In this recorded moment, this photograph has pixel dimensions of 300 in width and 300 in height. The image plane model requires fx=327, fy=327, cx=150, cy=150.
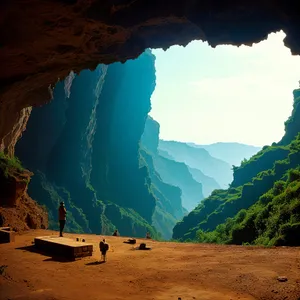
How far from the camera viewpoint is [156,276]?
356 inches

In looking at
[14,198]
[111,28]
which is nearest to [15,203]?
[14,198]

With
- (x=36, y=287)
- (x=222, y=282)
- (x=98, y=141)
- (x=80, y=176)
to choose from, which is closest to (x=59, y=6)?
(x=36, y=287)

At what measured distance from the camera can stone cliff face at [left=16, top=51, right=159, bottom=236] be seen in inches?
2549

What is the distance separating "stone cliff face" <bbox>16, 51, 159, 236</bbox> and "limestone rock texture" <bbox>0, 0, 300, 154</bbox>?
48096 mm

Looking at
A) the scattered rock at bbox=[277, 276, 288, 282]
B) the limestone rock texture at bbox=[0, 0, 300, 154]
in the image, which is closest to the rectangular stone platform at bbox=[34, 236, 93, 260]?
the scattered rock at bbox=[277, 276, 288, 282]

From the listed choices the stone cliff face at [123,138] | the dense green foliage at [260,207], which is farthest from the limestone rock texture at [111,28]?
the stone cliff face at [123,138]

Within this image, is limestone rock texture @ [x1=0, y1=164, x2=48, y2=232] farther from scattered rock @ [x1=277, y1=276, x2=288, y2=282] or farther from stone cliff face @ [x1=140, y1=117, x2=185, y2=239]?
stone cliff face @ [x1=140, y1=117, x2=185, y2=239]

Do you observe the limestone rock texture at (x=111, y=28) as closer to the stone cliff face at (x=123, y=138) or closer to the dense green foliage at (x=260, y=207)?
the dense green foliage at (x=260, y=207)

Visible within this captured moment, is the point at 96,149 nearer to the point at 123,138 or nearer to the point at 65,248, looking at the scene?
the point at 123,138

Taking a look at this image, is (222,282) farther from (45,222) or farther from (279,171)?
(279,171)

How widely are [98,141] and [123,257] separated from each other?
78217mm

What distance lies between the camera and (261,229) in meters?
24.0

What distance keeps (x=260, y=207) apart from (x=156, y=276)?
23.1 m

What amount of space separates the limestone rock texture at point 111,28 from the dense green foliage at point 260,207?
10.3 m
